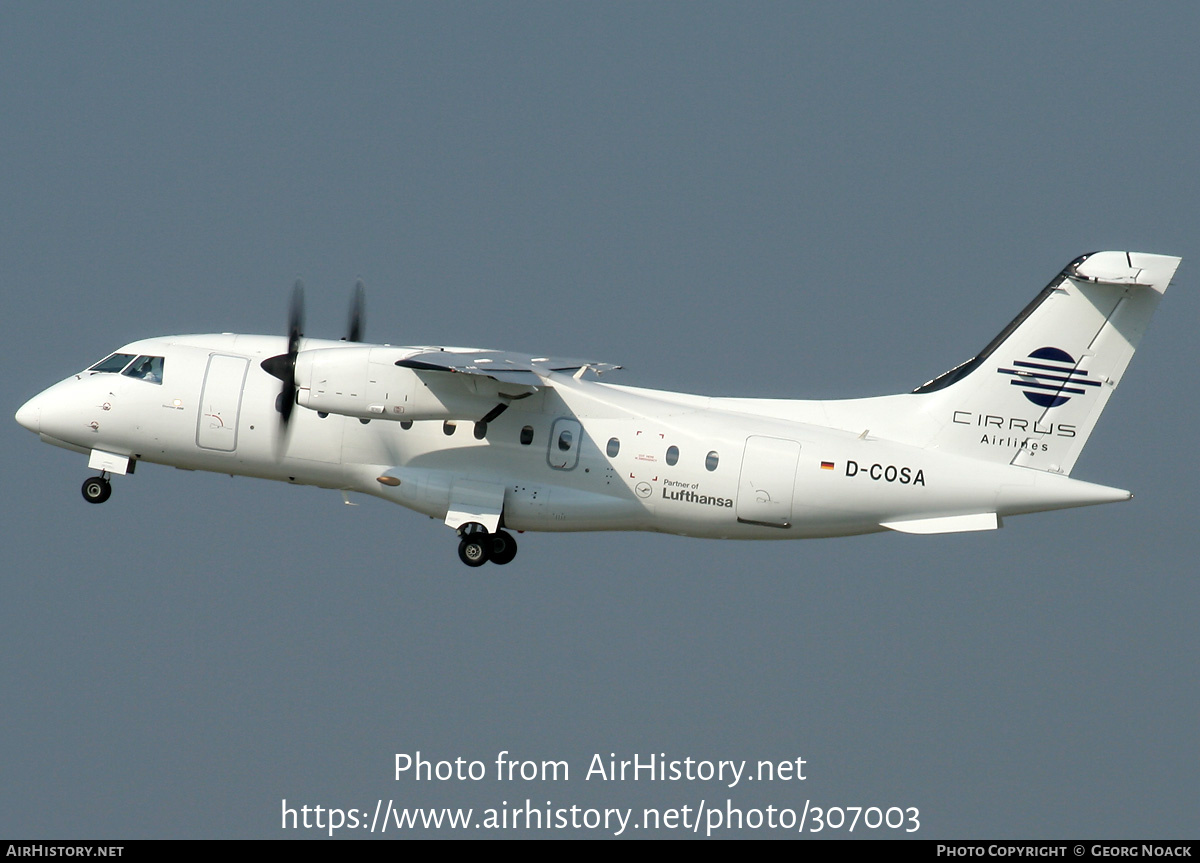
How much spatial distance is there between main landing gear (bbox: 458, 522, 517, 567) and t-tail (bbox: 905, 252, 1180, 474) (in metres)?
5.95

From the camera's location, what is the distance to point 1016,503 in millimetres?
21844

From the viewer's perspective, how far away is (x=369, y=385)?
2169 centimetres

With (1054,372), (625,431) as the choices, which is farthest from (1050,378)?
(625,431)

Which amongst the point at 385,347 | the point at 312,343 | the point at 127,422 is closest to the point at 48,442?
the point at 127,422

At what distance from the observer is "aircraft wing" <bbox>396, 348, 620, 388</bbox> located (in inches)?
838

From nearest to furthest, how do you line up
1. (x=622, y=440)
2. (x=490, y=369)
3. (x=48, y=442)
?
1. (x=490, y=369)
2. (x=622, y=440)
3. (x=48, y=442)

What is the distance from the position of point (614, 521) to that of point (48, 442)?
8.69m

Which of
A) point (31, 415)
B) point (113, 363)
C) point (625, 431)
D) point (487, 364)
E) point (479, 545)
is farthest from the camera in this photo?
point (31, 415)

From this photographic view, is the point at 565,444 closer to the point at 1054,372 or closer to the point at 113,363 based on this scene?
the point at 1054,372

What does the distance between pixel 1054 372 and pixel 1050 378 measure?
0.31 ft

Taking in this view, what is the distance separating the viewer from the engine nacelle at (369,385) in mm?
21688

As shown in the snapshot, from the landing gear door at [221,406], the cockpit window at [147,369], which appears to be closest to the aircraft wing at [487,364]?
the landing gear door at [221,406]

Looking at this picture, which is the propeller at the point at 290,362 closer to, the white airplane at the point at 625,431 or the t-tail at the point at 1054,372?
the white airplane at the point at 625,431

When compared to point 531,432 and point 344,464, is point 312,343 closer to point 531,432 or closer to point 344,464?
point 344,464
